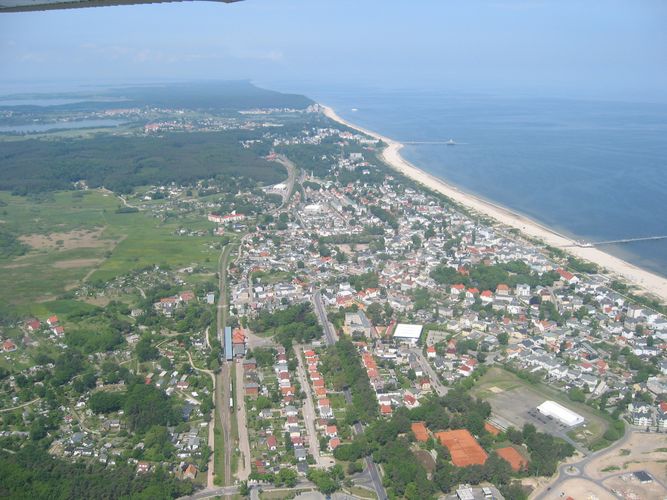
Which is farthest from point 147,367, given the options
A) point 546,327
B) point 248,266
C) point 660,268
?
point 660,268

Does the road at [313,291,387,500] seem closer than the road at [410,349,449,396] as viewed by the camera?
Yes

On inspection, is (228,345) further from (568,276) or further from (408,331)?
(568,276)

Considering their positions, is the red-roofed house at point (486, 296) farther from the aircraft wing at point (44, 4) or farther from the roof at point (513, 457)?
the aircraft wing at point (44, 4)

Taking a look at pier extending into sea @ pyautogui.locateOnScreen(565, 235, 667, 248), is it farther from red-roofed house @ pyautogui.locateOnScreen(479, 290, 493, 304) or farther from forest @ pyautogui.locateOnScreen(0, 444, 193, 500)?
forest @ pyautogui.locateOnScreen(0, 444, 193, 500)

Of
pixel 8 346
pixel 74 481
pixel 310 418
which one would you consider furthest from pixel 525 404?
pixel 8 346

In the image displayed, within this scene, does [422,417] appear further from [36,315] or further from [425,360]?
[36,315]

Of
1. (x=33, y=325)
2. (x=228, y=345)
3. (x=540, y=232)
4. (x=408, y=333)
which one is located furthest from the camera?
(x=540, y=232)

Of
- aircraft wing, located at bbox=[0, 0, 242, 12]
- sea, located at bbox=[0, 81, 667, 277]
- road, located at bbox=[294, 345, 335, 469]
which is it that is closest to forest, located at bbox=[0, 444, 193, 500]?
road, located at bbox=[294, 345, 335, 469]

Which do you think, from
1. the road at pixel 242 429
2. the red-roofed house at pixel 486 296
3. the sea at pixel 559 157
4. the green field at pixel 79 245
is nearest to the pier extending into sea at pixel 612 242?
the sea at pixel 559 157
